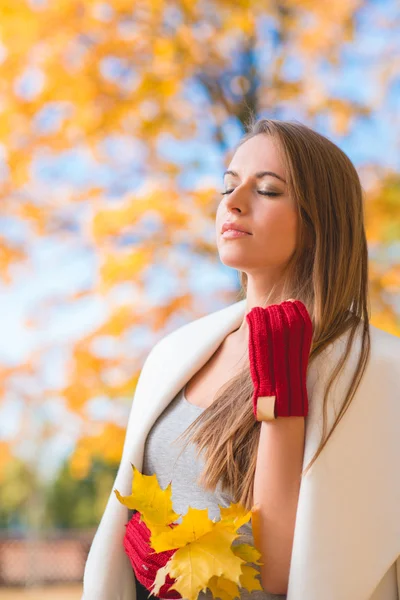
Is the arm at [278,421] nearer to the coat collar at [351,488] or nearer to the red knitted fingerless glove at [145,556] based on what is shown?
the coat collar at [351,488]

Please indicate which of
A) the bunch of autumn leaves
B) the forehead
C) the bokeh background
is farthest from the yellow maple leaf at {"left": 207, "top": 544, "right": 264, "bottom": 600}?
the bokeh background

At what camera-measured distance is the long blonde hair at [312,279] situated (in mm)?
1049

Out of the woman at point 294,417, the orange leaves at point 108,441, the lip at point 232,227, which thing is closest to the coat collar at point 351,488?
the woman at point 294,417

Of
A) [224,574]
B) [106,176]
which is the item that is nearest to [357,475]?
[224,574]

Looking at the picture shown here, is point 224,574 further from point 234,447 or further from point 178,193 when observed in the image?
point 178,193

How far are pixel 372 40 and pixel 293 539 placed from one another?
306 cm

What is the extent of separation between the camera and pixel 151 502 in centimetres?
99

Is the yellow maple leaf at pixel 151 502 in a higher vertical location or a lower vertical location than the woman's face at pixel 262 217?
lower

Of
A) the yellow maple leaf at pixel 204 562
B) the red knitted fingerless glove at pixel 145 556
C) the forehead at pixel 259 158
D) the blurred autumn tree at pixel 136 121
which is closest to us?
the yellow maple leaf at pixel 204 562

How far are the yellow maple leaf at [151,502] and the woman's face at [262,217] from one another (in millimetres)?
345

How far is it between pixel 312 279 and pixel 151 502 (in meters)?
0.41

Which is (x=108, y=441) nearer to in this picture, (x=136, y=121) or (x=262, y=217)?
(x=136, y=121)

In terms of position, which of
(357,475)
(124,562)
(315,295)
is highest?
(315,295)

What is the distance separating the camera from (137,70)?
136 inches
